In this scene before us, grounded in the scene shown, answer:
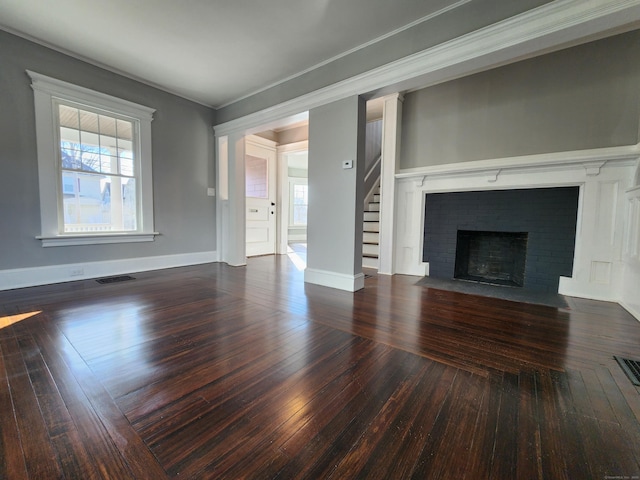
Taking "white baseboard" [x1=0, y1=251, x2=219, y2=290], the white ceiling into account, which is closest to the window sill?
"white baseboard" [x1=0, y1=251, x2=219, y2=290]

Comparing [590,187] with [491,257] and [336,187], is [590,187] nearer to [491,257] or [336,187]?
[491,257]

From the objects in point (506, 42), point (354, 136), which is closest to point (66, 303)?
point (354, 136)

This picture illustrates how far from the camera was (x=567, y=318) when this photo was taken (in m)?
2.38

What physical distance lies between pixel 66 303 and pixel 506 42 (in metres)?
4.43

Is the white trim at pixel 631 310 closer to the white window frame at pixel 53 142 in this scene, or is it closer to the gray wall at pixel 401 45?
the gray wall at pixel 401 45

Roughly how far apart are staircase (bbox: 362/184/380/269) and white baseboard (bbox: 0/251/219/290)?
113 inches

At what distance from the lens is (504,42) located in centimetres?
216

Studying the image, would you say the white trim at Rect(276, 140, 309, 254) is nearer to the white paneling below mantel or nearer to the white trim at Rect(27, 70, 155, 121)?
the white trim at Rect(27, 70, 155, 121)

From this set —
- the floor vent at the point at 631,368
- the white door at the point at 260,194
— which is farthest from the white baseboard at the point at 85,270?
the floor vent at the point at 631,368

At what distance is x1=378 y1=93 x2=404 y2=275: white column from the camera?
3.95 meters

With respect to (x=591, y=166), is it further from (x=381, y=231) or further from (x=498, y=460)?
(x=498, y=460)

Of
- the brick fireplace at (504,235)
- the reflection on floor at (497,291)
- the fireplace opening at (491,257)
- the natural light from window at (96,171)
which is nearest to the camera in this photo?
the reflection on floor at (497,291)

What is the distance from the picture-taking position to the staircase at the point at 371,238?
182 inches

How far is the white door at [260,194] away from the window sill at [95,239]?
1957 millimetres
